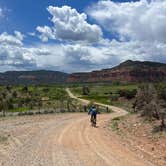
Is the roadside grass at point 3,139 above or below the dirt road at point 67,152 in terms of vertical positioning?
below

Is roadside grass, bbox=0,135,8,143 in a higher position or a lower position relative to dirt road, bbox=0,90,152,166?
lower

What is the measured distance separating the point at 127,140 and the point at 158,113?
24.2ft

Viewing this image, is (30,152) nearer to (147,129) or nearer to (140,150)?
(140,150)

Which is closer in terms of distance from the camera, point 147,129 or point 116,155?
point 116,155

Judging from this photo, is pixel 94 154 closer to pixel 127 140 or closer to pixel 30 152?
pixel 30 152

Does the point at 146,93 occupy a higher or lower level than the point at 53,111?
higher

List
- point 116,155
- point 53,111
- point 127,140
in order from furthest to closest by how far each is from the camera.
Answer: point 53,111 → point 127,140 → point 116,155

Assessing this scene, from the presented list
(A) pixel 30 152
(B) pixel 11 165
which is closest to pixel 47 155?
(A) pixel 30 152

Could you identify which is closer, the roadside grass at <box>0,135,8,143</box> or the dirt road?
the dirt road

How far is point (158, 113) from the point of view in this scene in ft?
94.1

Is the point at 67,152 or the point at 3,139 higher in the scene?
the point at 67,152

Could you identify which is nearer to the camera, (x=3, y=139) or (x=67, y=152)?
(x=67, y=152)

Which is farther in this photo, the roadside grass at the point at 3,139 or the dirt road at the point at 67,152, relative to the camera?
the roadside grass at the point at 3,139

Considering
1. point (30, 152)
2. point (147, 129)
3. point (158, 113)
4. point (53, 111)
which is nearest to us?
point (30, 152)
